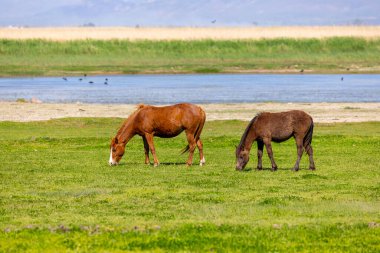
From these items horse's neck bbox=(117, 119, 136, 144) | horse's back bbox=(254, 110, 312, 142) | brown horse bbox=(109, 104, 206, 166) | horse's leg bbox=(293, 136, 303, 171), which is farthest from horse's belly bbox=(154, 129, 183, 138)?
horse's leg bbox=(293, 136, 303, 171)

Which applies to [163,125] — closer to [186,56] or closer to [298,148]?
[298,148]

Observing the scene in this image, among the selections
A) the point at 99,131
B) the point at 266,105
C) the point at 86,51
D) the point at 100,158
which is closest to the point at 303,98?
the point at 266,105

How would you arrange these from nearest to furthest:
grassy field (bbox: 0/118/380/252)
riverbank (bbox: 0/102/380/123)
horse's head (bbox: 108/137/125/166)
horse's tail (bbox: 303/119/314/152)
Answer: grassy field (bbox: 0/118/380/252)
horse's tail (bbox: 303/119/314/152)
horse's head (bbox: 108/137/125/166)
riverbank (bbox: 0/102/380/123)

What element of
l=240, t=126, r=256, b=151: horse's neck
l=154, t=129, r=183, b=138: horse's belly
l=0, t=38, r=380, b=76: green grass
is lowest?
l=0, t=38, r=380, b=76: green grass

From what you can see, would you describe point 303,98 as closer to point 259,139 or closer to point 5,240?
point 259,139

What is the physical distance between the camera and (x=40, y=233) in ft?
43.7

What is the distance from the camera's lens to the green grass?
82.1m

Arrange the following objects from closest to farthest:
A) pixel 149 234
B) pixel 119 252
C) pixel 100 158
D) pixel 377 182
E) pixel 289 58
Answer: pixel 119 252 < pixel 149 234 < pixel 377 182 < pixel 100 158 < pixel 289 58

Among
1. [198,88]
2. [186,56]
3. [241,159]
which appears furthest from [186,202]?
[186,56]

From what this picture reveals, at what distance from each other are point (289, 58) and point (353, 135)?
63432 millimetres

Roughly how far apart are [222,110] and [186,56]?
5216cm

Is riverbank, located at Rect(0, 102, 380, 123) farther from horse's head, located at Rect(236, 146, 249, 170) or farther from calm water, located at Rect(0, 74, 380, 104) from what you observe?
horse's head, located at Rect(236, 146, 249, 170)

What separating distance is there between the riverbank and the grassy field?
11.3m

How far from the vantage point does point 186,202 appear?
54.4ft
